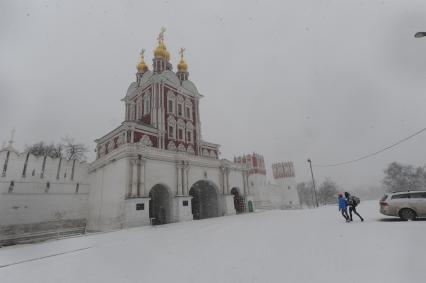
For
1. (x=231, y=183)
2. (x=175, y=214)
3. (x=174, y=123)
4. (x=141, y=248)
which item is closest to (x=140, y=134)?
(x=174, y=123)

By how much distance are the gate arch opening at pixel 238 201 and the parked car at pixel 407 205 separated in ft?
66.9

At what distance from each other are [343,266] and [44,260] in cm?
967

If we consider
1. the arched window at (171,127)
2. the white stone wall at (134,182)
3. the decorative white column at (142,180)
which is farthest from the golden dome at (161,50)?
the decorative white column at (142,180)

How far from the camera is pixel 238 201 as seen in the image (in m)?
30.3

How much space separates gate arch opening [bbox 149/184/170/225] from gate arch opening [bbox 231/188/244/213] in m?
11.3

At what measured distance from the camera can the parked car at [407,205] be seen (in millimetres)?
10219

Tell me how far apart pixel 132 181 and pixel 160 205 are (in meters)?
6.19

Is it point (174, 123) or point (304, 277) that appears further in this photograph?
point (174, 123)

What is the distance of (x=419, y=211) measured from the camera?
402 inches

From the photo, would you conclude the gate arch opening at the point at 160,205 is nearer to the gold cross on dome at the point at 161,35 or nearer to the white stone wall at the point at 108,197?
the white stone wall at the point at 108,197

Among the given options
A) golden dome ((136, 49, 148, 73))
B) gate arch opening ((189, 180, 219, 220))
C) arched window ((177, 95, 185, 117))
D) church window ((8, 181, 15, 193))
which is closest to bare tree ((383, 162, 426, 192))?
gate arch opening ((189, 180, 219, 220))

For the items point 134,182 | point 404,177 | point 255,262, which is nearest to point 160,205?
point 134,182

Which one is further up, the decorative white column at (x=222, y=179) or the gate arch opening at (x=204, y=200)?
the decorative white column at (x=222, y=179)

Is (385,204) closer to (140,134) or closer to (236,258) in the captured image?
(236,258)
